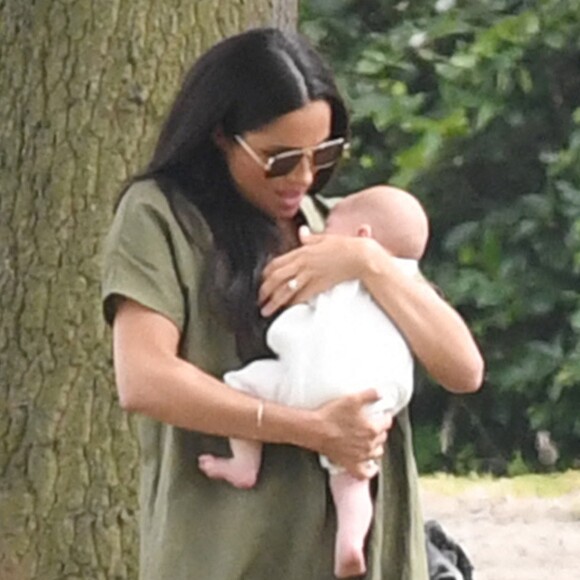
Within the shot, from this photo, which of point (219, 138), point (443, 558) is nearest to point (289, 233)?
point (219, 138)

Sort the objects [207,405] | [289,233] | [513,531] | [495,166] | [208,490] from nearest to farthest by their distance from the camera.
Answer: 1. [207,405]
2. [208,490]
3. [289,233]
4. [513,531]
5. [495,166]

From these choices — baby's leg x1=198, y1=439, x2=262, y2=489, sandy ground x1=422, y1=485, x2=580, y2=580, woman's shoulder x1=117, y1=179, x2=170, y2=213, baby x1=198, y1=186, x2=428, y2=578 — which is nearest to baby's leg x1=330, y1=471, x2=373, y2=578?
baby x1=198, y1=186, x2=428, y2=578

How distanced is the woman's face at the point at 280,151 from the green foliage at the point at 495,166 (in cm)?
502

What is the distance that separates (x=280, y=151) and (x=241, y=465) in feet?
1.46

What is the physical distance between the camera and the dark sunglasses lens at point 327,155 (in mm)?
2594

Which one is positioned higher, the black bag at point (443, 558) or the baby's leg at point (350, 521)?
the baby's leg at point (350, 521)

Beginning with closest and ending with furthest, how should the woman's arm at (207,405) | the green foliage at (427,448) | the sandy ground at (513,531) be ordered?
the woman's arm at (207,405), the sandy ground at (513,531), the green foliage at (427,448)

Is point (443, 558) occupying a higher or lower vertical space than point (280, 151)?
lower

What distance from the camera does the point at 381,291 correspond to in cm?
255

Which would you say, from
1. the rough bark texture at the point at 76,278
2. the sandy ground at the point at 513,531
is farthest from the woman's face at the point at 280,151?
the sandy ground at the point at 513,531

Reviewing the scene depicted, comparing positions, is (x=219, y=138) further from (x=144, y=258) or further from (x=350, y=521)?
(x=350, y=521)

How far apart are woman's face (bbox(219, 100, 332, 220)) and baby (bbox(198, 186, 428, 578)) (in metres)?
0.16

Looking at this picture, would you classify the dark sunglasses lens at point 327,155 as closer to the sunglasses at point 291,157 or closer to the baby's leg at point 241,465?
the sunglasses at point 291,157

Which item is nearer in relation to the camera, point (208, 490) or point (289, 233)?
point (208, 490)
